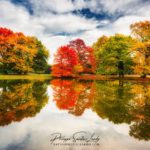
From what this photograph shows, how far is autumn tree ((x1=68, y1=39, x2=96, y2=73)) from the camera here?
209 ft

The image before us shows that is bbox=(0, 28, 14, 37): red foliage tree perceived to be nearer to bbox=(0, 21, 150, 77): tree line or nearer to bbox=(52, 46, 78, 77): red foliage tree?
bbox=(0, 21, 150, 77): tree line

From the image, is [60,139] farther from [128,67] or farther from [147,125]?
[128,67]

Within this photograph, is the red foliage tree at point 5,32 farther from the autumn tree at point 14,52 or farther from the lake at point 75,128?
the lake at point 75,128

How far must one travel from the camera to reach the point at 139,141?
21.9 feet

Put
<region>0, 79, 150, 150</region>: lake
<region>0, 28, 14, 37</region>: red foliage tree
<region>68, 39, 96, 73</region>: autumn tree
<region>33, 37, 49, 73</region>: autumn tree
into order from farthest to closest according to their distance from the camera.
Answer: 1. <region>33, 37, 49, 73</region>: autumn tree
2. <region>68, 39, 96, 73</region>: autumn tree
3. <region>0, 28, 14, 37</region>: red foliage tree
4. <region>0, 79, 150, 150</region>: lake

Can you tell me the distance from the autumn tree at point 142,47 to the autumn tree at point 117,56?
4.46 meters

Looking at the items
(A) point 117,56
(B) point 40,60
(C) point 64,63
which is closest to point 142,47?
(A) point 117,56

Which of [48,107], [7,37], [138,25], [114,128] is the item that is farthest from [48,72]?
[114,128]

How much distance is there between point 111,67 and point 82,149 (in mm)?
41804

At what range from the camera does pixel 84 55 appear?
6600cm

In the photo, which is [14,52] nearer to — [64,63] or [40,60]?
[64,63]

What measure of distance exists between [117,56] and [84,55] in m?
18.9

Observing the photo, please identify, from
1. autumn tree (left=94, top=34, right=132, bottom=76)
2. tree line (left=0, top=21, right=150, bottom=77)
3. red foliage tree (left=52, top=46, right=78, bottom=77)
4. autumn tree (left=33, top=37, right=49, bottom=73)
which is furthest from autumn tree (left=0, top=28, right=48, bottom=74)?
autumn tree (left=94, top=34, right=132, bottom=76)

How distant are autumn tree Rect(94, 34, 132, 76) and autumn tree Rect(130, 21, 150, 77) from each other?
4.46 meters
